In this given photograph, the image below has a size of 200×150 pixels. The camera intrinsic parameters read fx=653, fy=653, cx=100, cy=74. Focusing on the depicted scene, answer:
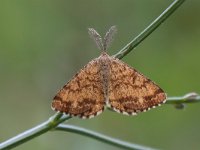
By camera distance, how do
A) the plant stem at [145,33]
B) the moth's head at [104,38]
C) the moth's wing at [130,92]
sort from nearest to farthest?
the plant stem at [145,33], the moth's wing at [130,92], the moth's head at [104,38]

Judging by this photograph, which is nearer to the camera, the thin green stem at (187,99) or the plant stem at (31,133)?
the plant stem at (31,133)

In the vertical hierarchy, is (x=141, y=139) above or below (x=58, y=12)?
below

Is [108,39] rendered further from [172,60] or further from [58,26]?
[58,26]

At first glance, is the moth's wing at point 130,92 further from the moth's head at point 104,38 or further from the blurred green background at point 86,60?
the blurred green background at point 86,60

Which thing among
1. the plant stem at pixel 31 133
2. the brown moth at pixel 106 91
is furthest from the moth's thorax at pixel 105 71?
the plant stem at pixel 31 133

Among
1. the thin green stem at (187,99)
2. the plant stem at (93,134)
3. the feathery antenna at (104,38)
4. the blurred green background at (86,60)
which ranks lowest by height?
the plant stem at (93,134)

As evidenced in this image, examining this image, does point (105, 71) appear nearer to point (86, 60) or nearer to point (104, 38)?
point (104, 38)

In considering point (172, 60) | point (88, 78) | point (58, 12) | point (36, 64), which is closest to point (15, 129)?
point (36, 64)

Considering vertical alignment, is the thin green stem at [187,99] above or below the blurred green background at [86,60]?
below
